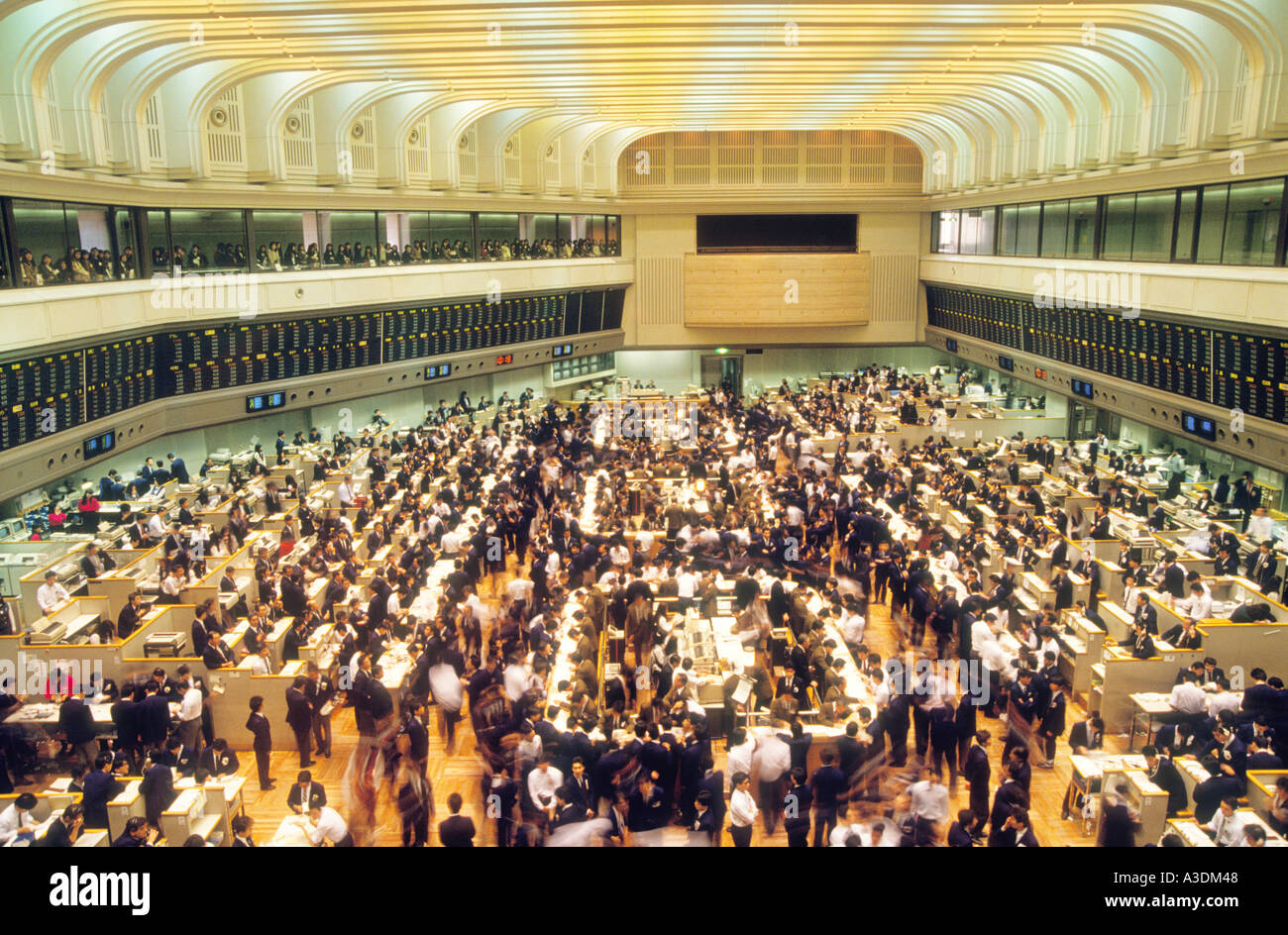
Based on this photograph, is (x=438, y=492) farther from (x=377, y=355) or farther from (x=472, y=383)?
(x=472, y=383)

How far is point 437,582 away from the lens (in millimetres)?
12172

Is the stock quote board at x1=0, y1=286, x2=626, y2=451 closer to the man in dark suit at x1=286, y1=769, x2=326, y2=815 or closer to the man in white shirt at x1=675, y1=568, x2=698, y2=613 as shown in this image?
the man in dark suit at x1=286, y1=769, x2=326, y2=815

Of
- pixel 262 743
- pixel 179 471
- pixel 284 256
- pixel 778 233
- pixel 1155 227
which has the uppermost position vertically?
pixel 778 233

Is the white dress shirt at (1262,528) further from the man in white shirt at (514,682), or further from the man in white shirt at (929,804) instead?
the man in white shirt at (514,682)

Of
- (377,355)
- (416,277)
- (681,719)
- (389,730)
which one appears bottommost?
(389,730)

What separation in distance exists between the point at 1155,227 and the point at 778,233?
14.2 metres

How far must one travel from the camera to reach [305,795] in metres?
7.09

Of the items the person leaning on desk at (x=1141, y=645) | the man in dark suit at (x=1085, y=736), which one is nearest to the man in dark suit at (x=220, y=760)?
the man in dark suit at (x=1085, y=736)

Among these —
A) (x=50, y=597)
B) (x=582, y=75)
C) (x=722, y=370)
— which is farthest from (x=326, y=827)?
(x=722, y=370)

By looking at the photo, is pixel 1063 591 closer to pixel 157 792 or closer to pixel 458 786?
pixel 458 786

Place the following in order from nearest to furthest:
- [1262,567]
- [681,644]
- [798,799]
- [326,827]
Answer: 1. [326,827]
2. [798,799]
3. [681,644]
4. [1262,567]
